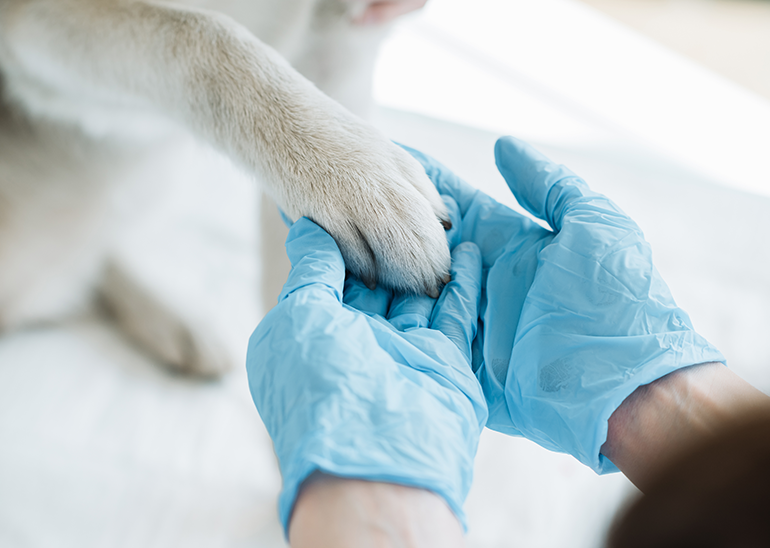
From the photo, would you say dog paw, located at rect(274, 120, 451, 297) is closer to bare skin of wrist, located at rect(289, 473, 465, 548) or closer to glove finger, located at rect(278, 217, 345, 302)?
glove finger, located at rect(278, 217, 345, 302)

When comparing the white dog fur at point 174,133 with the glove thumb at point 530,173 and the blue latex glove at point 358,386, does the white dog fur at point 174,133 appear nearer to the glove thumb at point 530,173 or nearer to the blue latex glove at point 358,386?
the blue latex glove at point 358,386

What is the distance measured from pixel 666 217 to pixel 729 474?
147cm

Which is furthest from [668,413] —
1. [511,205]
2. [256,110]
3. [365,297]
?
[511,205]

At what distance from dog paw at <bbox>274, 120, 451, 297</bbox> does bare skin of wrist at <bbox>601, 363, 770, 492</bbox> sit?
0.83ft

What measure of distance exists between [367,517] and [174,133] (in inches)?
39.6

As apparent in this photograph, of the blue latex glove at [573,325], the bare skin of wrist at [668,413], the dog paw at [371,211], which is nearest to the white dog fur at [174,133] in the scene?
the dog paw at [371,211]

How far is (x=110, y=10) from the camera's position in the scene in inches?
32.3

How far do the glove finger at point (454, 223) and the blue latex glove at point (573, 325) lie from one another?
2.0 inches

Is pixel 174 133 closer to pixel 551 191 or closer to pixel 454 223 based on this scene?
pixel 454 223

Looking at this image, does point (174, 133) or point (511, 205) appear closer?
point (174, 133)

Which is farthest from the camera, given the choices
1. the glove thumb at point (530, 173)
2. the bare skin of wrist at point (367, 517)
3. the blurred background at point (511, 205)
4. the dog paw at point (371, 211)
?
the blurred background at point (511, 205)

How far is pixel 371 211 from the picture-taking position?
0.64 metres

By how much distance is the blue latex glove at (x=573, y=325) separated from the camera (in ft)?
1.91

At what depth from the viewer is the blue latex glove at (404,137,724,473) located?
583mm
